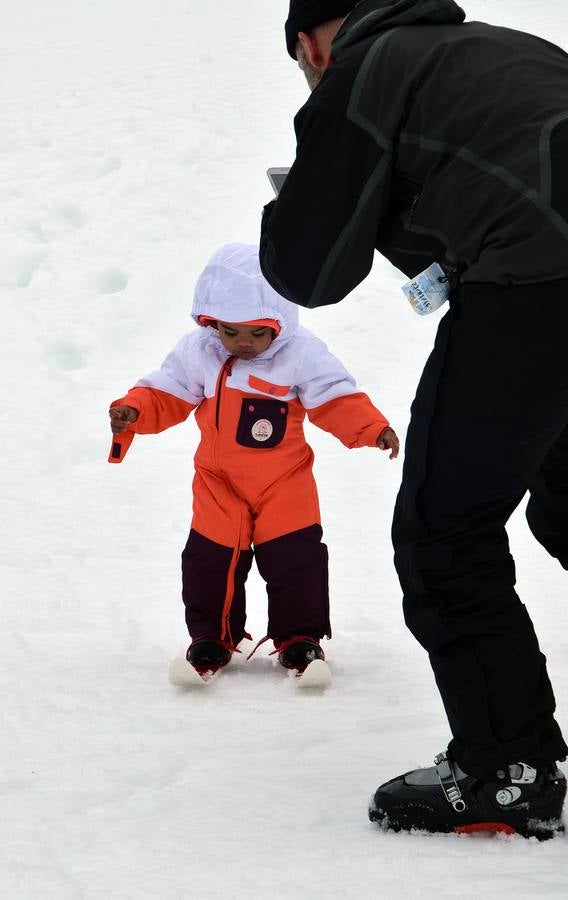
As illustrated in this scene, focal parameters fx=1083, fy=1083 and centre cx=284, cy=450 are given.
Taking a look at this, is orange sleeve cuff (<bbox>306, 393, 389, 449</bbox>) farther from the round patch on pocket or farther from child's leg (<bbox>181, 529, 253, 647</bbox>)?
child's leg (<bbox>181, 529, 253, 647</bbox>)

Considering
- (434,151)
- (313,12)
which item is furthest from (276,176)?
(434,151)

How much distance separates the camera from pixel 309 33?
2.06 m

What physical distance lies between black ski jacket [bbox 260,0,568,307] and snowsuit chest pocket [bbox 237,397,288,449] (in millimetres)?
1283

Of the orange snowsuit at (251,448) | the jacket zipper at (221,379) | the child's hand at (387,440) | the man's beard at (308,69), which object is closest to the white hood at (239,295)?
the orange snowsuit at (251,448)

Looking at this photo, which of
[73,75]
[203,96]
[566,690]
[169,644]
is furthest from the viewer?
[73,75]

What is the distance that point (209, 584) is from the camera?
3305mm

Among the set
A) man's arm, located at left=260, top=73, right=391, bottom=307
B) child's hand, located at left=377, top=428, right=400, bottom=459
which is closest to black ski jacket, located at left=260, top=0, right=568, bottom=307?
man's arm, located at left=260, top=73, right=391, bottom=307

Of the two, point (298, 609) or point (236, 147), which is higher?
point (298, 609)

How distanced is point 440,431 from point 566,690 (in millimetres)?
1228

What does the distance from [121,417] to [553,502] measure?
1.42 meters

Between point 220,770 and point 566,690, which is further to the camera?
point 566,690

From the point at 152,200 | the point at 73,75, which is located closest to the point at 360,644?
the point at 152,200

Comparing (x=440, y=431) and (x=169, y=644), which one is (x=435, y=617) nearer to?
(x=440, y=431)

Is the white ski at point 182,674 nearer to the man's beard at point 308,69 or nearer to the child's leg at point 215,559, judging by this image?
the child's leg at point 215,559
